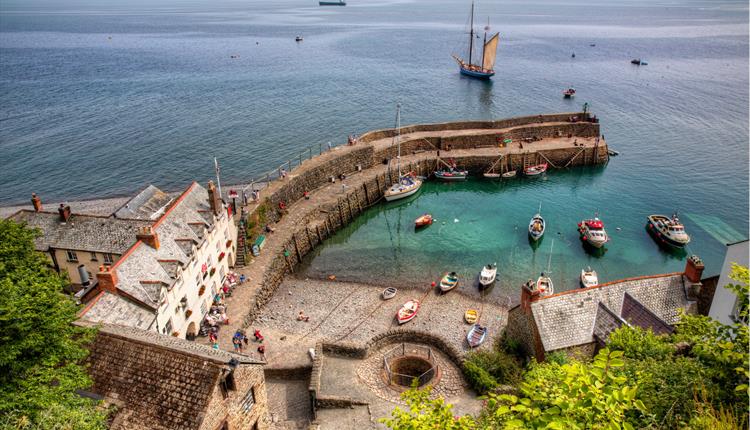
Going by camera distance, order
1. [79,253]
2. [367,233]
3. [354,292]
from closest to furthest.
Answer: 1. [79,253]
2. [354,292]
3. [367,233]

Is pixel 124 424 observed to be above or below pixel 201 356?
below

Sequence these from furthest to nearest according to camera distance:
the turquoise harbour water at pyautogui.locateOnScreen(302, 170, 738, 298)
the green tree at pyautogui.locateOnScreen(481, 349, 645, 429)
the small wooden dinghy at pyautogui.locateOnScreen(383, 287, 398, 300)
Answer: the turquoise harbour water at pyautogui.locateOnScreen(302, 170, 738, 298) → the small wooden dinghy at pyautogui.locateOnScreen(383, 287, 398, 300) → the green tree at pyautogui.locateOnScreen(481, 349, 645, 429)

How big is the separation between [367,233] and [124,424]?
41.4m

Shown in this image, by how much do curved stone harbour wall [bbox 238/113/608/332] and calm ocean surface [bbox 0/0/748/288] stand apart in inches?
117

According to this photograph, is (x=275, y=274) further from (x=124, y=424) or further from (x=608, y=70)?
(x=608, y=70)

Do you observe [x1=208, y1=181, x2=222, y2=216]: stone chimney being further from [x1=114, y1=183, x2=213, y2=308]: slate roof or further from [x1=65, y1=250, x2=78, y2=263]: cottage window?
[x1=65, y1=250, x2=78, y2=263]: cottage window

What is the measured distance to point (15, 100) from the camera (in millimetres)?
104250

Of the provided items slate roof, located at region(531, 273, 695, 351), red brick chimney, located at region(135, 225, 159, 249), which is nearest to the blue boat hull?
slate roof, located at region(531, 273, 695, 351)

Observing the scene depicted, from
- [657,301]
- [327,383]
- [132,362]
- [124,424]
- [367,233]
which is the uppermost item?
[132,362]

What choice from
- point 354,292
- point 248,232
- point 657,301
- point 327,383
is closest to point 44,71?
point 248,232

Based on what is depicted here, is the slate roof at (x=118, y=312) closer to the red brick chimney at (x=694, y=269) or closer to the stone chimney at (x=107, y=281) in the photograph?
the stone chimney at (x=107, y=281)

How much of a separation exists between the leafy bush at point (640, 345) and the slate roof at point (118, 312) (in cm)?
2702

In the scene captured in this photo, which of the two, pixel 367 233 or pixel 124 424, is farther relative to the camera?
pixel 367 233

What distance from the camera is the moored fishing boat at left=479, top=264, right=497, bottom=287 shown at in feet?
154
